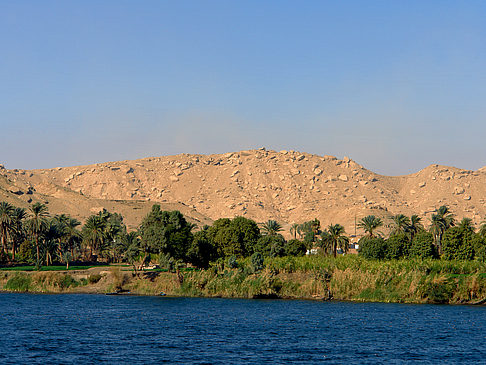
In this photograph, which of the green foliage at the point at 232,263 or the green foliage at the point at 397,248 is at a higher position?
the green foliage at the point at 397,248

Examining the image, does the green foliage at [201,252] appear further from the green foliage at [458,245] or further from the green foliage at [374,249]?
the green foliage at [458,245]

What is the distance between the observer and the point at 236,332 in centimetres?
5762

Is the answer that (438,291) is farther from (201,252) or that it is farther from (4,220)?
(4,220)

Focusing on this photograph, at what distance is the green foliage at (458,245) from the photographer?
338 feet

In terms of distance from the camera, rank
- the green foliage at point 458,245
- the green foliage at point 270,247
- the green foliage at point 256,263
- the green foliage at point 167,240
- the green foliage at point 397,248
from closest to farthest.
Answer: the green foliage at point 256,263 → the green foliage at point 167,240 → the green foliage at point 458,245 → the green foliage at point 397,248 → the green foliage at point 270,247

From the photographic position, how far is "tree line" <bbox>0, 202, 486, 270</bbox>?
97.8 metres

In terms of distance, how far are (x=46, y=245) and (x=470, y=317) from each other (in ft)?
255

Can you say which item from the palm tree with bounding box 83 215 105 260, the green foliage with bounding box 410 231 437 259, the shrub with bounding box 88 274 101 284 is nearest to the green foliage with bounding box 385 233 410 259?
the green foliage with bounding box 410 231 437 259

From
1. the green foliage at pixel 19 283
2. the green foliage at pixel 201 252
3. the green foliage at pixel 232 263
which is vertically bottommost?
the green foliage at pixel 19 283

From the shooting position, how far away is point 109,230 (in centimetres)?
13138

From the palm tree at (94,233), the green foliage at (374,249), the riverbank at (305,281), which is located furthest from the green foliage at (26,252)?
the green foliage at (374,249)

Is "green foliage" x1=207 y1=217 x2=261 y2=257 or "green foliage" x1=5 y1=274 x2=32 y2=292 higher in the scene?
"green foliage" x1=207 y1=217 x2=261 y2=257

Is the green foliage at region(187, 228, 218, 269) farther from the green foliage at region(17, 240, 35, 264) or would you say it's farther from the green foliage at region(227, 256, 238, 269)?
the green foliage at region(17, 240, 35, 264)

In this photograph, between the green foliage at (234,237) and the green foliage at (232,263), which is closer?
the green foliage at (232,263)
